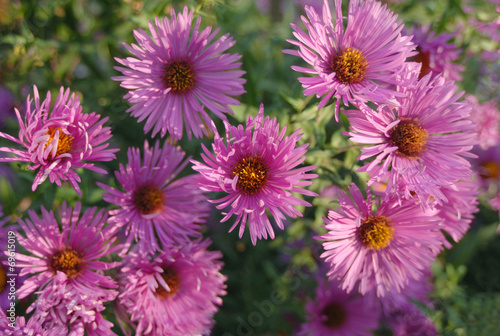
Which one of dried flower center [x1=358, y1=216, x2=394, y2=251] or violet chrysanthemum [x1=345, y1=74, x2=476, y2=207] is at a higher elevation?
violet chrysanthemum [x1=345, y1=74, x2=476, y2=207]

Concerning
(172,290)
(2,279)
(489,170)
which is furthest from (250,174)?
(489,170)

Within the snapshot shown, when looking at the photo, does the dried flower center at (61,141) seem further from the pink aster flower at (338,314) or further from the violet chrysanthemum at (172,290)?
the pink aster flower at (338,314)

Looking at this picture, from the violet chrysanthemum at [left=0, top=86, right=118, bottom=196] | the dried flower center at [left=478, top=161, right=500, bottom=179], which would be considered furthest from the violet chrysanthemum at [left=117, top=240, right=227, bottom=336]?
the dried flower center at [left=478, top=161, right=500, bottom=179]

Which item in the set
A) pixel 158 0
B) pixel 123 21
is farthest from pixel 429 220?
pixel 123 21

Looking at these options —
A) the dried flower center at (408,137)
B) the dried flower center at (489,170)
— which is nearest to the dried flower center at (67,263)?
the dried flower center at (408,137)

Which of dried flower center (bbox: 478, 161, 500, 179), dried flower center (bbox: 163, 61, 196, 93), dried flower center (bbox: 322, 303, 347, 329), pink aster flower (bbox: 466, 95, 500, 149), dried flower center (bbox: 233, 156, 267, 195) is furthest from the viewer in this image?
dried flower center (bbox: 478, 161, 500, 179)

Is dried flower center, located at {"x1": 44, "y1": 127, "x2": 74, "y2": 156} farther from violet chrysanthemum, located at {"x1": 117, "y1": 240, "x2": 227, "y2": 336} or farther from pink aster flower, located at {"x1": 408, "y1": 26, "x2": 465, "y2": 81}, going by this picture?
pink aster flower, located at {"x1": 408, "y1": 26, "x2": 465, "y2": 81}
